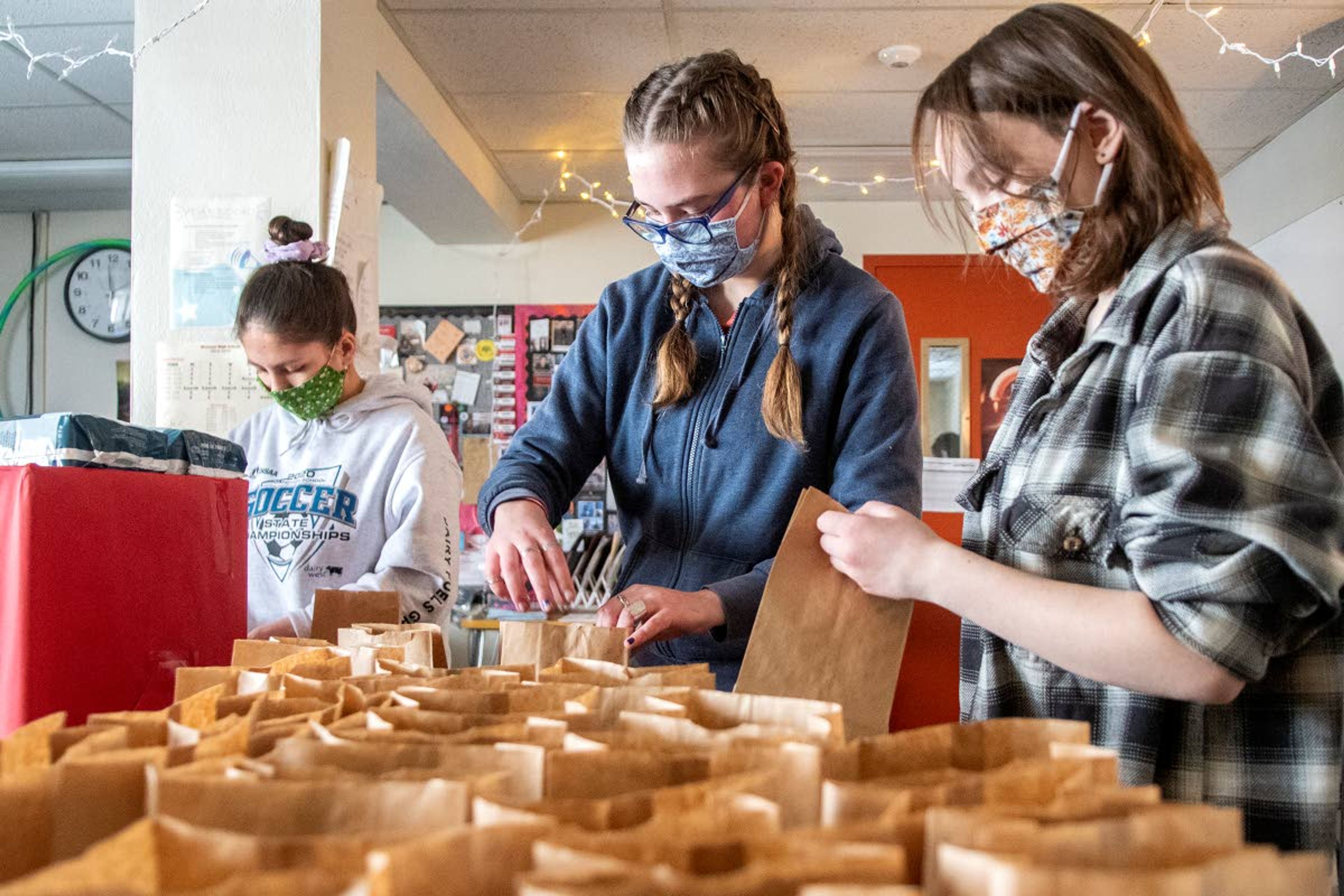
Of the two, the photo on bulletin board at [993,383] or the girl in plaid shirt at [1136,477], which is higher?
Result: the photo on bulletin board at [993,383]

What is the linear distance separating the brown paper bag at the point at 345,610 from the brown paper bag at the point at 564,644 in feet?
0.81

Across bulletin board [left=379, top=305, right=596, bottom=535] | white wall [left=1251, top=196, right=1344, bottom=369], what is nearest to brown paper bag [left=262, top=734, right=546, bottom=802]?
white wall [left=1251, top=196, right=1344, bottom=369]

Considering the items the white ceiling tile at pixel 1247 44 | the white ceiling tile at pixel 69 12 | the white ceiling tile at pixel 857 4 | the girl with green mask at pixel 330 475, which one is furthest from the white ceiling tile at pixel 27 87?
the white ceiling tile at pixel 1247 44

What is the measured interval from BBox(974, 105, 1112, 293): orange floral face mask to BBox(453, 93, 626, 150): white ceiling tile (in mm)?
2707

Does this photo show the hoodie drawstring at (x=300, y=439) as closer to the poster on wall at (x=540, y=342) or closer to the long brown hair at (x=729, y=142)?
the long brown hair at (x=729, y=142)

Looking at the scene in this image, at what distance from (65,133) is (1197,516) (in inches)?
178

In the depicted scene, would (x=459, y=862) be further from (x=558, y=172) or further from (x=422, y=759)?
(x=558, y=172)

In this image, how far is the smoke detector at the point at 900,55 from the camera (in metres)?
3.40

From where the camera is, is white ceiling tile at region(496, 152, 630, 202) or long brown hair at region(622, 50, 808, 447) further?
white ceiling tile at region(496, 152, 630, 202)

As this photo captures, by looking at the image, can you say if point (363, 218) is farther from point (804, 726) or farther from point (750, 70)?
point (804, 726)

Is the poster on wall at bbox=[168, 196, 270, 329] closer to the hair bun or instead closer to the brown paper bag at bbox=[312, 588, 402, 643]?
the hair bun

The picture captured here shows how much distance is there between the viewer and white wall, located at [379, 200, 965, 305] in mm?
4980

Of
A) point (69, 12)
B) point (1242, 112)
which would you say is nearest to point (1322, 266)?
point (1242, 112)

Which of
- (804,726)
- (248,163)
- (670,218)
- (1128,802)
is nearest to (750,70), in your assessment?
(670,218)
